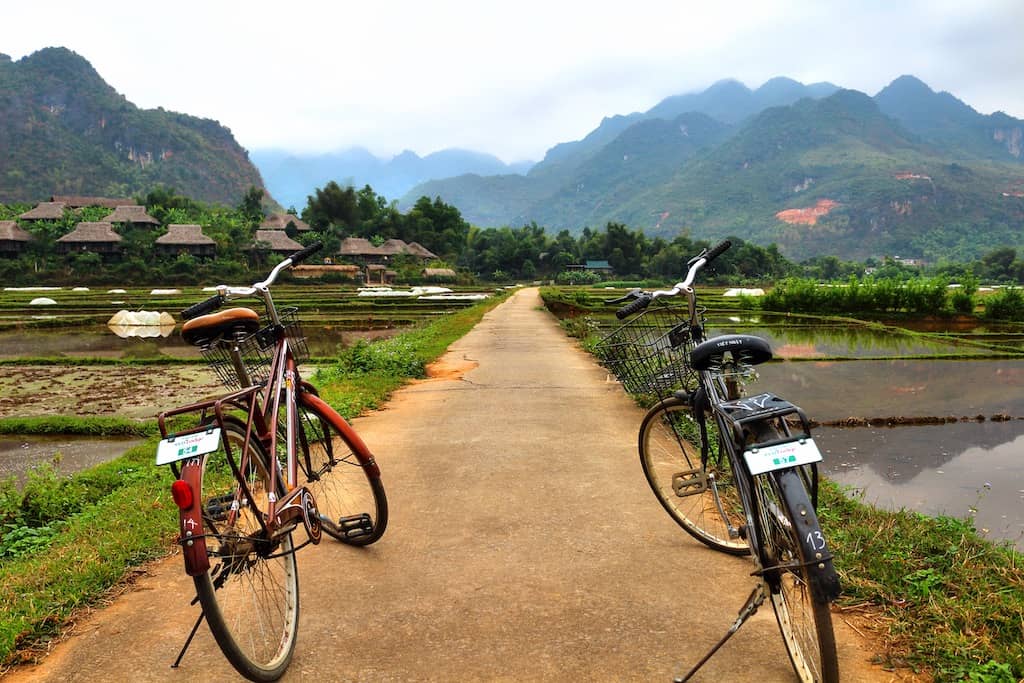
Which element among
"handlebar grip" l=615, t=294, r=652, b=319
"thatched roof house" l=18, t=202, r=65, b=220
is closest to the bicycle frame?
"handlebar grip" l=615, t=294, r=652, b=319

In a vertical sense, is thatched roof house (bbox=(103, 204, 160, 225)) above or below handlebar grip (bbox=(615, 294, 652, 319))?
above

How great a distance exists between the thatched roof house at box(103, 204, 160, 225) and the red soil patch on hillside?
107m

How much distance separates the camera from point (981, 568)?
250 cm

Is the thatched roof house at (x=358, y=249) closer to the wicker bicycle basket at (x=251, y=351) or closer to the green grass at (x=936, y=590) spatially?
the wicker bicycle basket at (x=251, y=351)

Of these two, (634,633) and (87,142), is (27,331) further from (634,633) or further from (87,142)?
(87,142)

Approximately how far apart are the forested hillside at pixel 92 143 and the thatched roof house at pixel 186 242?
6837cm

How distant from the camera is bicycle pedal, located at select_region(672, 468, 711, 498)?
2765 millimetres

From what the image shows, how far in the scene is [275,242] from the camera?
5447 centimetres

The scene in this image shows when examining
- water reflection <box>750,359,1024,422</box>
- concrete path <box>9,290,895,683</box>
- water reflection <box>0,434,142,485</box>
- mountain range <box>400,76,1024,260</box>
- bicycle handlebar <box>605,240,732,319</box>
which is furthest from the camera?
mountain range <box>400,76,1024,260</box>

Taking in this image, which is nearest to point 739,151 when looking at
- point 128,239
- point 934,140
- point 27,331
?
point 934,140

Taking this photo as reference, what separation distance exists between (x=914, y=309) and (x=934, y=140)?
199032mm

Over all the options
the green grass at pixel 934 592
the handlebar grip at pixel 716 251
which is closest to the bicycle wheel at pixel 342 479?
the handlebar grip at pixel 716 251

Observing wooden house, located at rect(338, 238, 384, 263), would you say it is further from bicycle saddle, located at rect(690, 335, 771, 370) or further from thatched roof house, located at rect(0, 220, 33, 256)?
bicycle saddle, located at rect(690, 335, 771, 370)

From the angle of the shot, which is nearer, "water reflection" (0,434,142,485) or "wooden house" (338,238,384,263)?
"water reflection" (0,434,142,485)
